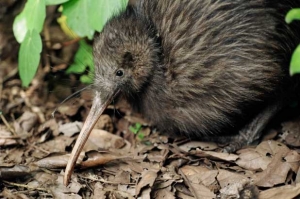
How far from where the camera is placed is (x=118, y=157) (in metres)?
3.25

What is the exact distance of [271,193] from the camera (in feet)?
9.15

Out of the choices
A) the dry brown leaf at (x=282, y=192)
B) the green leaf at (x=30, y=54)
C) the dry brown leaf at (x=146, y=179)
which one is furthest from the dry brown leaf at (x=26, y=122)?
the dry brown leaf at (x=282, y=192)

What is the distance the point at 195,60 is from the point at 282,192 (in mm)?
871

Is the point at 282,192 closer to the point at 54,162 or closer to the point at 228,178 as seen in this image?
the point at 228,178

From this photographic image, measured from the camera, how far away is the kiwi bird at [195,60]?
296 centimetres

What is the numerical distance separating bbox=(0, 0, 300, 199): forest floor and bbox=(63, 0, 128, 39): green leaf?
0.67 meters

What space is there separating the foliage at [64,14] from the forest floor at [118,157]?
0.48m

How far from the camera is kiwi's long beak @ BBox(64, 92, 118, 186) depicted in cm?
299

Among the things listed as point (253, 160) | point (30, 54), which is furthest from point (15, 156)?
point (253, 160)

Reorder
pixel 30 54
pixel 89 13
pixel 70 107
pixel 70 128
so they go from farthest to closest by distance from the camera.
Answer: pixel 70 107 → pixel 70 128 → pixel 30 54 → pixel 89 13

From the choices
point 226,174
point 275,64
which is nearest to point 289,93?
point 275,64

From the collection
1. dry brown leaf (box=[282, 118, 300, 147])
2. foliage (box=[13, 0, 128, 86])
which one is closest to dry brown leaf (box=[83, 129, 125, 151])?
foliage (box=[13, 0, 128, 86])

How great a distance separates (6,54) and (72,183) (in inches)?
63.3

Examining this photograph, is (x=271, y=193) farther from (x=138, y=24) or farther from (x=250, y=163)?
(x=138, y=24)
